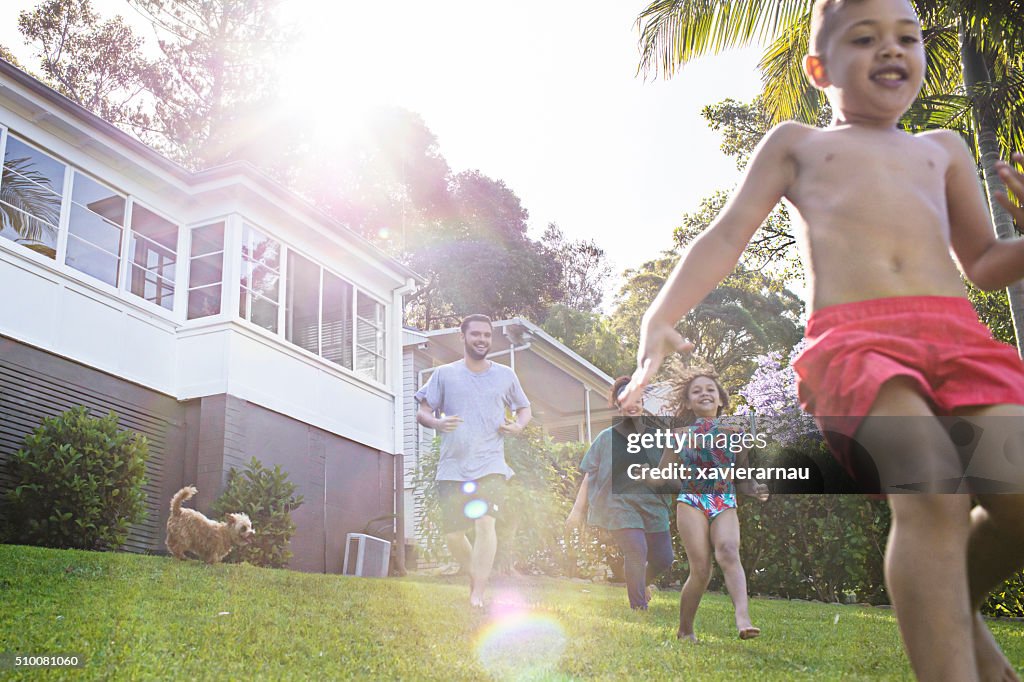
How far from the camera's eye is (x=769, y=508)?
10914 mm

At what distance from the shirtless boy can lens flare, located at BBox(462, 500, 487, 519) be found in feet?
16.3

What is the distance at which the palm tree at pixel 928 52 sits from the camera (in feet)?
38.2

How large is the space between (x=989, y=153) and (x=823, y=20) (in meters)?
10.2

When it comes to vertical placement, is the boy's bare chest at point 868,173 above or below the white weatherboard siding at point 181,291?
below

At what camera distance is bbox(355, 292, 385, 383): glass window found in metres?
18.2

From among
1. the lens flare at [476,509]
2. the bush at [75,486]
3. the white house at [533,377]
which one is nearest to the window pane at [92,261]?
the bush at [75,486]

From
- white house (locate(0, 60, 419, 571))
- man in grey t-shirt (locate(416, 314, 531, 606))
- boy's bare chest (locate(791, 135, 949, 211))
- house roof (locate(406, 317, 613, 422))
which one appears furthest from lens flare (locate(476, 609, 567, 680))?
house roof (locate(406, 317, 613, 422))

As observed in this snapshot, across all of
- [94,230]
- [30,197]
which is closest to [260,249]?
[94,230]

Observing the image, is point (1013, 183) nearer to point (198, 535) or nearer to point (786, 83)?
point (198, 535)

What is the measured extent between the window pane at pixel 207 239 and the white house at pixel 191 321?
0.03 meters

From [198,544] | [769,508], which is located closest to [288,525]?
[198,544]

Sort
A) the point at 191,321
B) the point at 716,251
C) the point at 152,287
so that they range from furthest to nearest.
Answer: the point at 152,287
the point at 191,321
the point at 716,251

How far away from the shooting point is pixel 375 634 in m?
5.73

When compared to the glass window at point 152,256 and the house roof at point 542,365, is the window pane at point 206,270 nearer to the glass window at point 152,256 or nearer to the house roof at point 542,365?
the glass window at point 152,256
